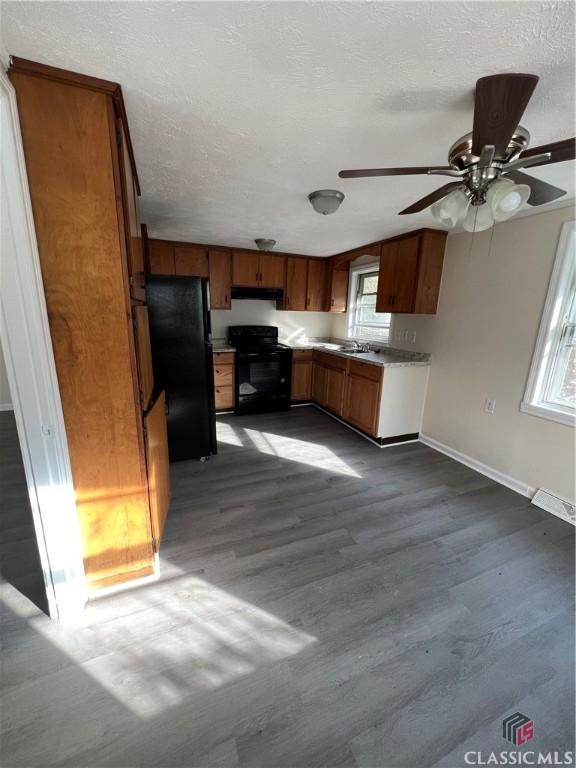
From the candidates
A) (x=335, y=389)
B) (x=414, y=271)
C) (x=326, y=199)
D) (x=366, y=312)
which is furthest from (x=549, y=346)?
(x=366, y=312)

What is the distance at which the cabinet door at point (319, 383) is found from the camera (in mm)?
4332

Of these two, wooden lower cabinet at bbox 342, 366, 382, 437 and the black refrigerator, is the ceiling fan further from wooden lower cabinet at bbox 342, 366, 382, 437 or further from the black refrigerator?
wooden lower cabinet at bbox 342, 366, 382, 437

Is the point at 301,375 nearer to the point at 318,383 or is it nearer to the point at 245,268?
the point at 318,383

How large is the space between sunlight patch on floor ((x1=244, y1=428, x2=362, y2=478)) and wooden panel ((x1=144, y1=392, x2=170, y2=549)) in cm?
128

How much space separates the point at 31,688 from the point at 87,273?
5.36ft

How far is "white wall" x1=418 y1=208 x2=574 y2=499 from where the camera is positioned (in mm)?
2338

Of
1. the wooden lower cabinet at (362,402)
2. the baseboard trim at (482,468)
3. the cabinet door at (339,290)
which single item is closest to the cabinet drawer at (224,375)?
the wooden lower cabinet at (362,402)

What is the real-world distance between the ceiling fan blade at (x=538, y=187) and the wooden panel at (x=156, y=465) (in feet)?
6.50

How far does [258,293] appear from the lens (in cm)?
428

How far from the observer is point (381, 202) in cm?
226

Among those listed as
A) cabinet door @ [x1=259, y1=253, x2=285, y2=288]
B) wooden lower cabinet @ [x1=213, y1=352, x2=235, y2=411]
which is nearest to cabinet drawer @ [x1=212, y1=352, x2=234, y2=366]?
wooden lower cabinet @ [x1=213, y1=352, x2=235, y2=411]

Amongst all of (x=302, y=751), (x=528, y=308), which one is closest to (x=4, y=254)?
(x=302, y=751)

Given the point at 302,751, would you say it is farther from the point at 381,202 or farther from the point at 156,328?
the point at 381,202

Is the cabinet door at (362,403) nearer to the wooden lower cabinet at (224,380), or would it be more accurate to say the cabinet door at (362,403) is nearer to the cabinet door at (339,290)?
the cabinet door at (339,290)
